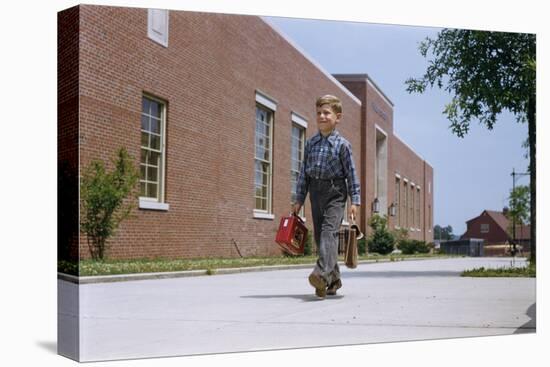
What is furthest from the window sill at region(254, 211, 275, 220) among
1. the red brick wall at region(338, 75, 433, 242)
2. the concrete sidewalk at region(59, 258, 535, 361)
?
the red brick wall at region(338, 75, 433, 242)

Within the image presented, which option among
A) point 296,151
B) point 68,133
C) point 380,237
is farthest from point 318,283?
point 68,133

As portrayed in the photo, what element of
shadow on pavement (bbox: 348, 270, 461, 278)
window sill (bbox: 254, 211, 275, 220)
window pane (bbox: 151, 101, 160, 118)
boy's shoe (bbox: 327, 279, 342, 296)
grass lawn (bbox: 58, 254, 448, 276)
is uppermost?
window pane (bbox: 151, 101, 160, 118)

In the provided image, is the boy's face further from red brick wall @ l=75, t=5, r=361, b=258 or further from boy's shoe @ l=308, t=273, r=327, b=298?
boy's shoe @ l=308, t=273, r=327, b=298

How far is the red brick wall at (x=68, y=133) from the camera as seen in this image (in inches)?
246

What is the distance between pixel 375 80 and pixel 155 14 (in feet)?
6.58

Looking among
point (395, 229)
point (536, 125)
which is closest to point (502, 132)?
point (536, 125)

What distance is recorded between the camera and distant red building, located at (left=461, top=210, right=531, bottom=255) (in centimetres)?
865

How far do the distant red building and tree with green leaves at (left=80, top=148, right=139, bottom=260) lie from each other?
365 centimetres

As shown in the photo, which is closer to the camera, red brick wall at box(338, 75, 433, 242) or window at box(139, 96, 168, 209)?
window at box(139, 96, 168, 209)

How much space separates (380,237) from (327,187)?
126cm

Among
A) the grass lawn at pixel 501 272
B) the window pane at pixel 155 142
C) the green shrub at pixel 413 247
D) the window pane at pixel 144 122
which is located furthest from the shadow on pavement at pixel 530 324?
the window pane at pixel 144 122

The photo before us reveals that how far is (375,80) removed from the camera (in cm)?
782

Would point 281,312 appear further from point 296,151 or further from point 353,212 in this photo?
point 296,151

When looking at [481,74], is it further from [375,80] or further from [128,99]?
[128,99]
